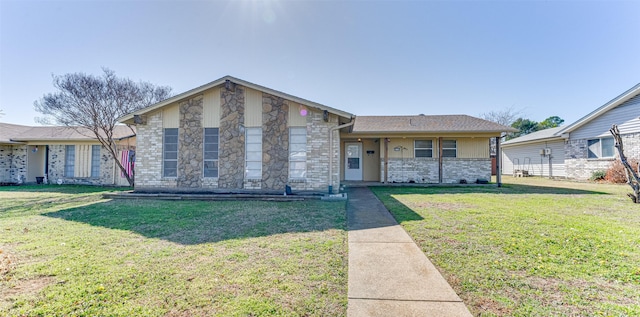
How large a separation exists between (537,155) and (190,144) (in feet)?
79.0

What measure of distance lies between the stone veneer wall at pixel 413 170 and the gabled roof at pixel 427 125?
1.79m

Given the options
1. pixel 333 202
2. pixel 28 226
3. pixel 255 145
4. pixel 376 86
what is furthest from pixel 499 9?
pixel 28 226

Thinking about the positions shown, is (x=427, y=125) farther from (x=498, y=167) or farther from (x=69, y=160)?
(x=69, y=160)

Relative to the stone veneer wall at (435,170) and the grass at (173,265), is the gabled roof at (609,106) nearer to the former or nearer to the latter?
the stone veneer wall at (435,170)

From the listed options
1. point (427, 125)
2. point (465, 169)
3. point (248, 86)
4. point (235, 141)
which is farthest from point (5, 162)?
point (465, 169)

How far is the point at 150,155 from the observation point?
10.7 m

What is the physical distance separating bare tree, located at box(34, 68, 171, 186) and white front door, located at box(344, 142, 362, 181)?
11.9 metres

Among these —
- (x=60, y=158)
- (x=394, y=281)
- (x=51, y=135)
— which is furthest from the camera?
(x=51, y=135)

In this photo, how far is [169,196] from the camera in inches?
383

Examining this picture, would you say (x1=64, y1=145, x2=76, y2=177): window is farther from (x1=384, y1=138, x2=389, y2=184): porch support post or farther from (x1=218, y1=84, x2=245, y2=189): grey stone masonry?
(x1=384, y1=138, x2=389, y2=184): porch support post

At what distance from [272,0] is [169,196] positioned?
8.35 m

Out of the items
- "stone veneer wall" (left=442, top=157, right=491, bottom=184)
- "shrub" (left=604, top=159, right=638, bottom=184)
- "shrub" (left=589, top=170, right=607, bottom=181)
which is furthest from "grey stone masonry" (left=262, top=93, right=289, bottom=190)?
"shrub" (left=589, top=170, right=607, bottom=181)

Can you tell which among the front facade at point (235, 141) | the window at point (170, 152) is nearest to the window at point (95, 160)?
the front facade at point (235, 141)

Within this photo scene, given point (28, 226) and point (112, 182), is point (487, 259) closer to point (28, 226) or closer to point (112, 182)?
point (28, 226)
